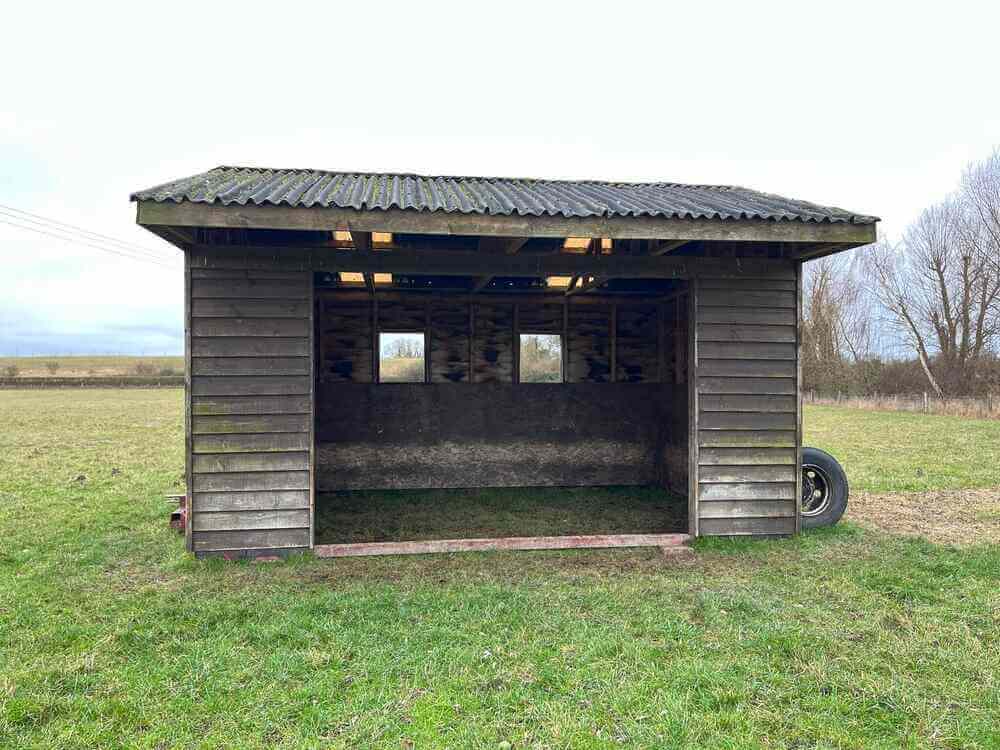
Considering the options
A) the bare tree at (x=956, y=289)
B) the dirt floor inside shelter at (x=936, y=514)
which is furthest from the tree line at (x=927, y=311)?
the dirt floor inside shelter at (x=936, y=514)

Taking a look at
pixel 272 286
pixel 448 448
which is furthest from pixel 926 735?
pixel 448 448

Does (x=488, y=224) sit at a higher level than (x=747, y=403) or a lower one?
higher

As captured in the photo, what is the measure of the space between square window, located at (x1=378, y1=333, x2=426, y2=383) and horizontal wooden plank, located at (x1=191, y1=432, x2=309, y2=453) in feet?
12.6

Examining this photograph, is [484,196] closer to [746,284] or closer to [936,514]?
[746,284]

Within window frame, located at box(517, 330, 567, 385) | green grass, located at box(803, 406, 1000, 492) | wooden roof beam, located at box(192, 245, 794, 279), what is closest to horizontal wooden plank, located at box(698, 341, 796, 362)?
wooden roof beam, located at box(192, 245, 794, 279)

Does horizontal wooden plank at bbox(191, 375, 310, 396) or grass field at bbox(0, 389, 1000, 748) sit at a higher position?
horizontal wooden plank at bbox(191, 375, 310, 396)

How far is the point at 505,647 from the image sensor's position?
151 inches

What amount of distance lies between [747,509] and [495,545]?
251 centimetres

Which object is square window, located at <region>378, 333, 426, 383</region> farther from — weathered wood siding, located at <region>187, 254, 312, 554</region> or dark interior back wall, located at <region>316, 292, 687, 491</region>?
weathered wood siding, located at <region>187, 254, 312, 554</region>

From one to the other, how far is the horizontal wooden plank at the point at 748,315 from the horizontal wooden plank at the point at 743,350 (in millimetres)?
212

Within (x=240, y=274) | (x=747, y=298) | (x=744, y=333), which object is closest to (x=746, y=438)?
(x=744, y=333)

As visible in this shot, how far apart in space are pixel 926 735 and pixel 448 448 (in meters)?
7.24

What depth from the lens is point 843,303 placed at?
33.9 meters

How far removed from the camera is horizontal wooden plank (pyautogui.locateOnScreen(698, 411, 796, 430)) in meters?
6.28
